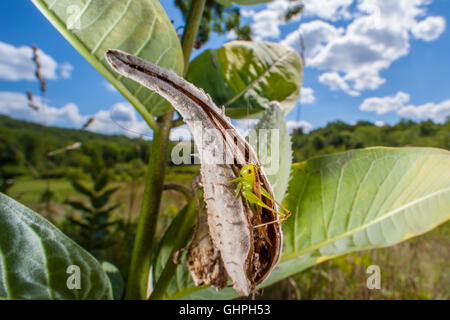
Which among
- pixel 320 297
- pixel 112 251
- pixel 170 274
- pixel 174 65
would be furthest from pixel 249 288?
pixel 112 251

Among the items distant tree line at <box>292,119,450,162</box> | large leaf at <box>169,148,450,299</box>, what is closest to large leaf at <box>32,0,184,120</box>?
large leaf at <box>169,148,450,299</box>

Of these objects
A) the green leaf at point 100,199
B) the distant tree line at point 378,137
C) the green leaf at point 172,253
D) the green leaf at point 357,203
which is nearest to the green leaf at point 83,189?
the green leaf at point 100,199

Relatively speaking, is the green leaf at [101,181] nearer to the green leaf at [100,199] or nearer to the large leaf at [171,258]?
the green leaf at [100,199]

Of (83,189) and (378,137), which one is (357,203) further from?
(378,137)

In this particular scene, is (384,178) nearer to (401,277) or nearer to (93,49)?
(93,49)

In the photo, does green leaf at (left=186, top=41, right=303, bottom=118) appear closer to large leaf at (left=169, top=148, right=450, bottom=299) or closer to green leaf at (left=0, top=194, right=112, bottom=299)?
large leaf at (left=169, top=148, right=450, bottom=299)

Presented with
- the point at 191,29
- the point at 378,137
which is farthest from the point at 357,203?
the point at 378,137

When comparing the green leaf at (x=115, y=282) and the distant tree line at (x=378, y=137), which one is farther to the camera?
the distant tree line at (x=378, y=137)
